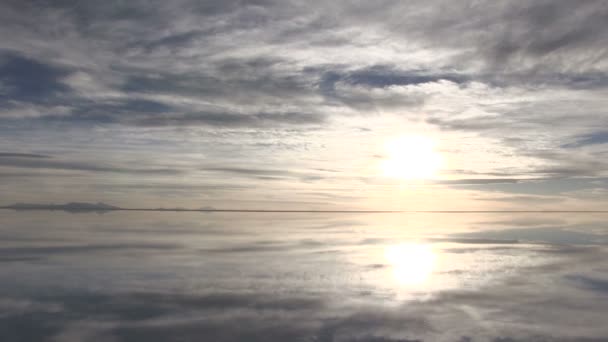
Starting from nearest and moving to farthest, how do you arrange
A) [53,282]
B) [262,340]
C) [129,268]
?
[262,340]
[53,282]
[129,268]

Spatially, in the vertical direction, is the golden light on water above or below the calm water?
above

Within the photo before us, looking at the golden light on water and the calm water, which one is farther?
the golden light on water

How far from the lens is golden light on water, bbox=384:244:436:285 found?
22.3 m

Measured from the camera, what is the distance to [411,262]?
90.1ft

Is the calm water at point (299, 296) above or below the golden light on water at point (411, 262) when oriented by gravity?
below

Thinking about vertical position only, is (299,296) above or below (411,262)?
below

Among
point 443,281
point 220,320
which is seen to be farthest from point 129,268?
point 443,281

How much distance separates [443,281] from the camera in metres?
21.4

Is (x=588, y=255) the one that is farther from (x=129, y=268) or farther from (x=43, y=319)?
(x=43, y=319)

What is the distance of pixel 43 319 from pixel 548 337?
48.9 feet

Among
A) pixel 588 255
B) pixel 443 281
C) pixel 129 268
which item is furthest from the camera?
pixel 588 255

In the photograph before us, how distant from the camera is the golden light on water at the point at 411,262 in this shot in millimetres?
22291

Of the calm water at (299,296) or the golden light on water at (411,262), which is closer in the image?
the calm water at (299,296)

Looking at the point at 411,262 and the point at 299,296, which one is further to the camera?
the point at 411,262
